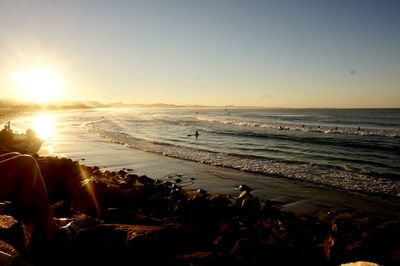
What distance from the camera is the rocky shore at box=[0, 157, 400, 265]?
3.55 metres

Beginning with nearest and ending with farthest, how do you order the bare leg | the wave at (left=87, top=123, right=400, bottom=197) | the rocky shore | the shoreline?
1. the bare leg
2. the rocky shore
3. the shoreline
4. the wave at (left=87, top=123, right=400, bottom=197)

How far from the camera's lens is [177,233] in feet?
13.4

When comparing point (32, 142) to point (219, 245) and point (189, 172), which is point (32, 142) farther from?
point (219, 245)

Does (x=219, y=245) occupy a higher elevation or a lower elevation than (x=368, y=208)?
higher

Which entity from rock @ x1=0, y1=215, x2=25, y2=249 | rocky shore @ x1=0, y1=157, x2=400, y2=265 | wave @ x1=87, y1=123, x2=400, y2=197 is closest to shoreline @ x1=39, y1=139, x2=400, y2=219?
wave @ x1=87, y1=123, x2=400, y2=197

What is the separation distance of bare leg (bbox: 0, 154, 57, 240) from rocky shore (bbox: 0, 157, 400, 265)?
0.37m

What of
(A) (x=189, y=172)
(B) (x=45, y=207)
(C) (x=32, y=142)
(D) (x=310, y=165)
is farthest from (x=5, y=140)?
(B) (x=45, y=207)

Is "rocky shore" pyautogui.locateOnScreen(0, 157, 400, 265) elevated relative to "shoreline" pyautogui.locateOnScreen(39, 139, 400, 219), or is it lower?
elevated

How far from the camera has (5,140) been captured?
18750mm

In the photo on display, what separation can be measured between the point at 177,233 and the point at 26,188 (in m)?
1.89

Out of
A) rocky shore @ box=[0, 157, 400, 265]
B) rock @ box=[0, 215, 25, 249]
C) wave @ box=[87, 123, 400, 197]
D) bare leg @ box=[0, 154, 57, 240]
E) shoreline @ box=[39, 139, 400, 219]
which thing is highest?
bare leg @ box=[0, 154, 57, 240]

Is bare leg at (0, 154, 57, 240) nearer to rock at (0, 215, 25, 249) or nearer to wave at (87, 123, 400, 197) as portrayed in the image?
rock at (0, 215, 25, 249)

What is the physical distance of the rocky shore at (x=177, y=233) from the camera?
140 inches

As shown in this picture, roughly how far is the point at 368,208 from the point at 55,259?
9.84 m
